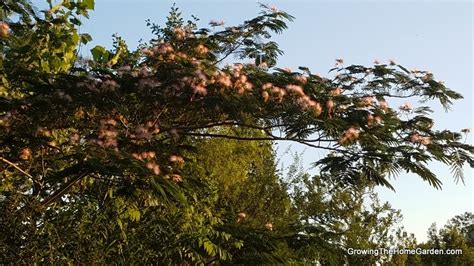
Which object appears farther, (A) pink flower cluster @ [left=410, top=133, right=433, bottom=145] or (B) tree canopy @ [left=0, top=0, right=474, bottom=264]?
(A) pink flower cluster @ [left=410, top=133, right=433, bottom=145]

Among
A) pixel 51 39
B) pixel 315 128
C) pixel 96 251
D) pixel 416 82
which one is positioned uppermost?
pixel 416 82

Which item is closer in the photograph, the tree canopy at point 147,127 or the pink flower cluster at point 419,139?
the tree canopy at point 147,127

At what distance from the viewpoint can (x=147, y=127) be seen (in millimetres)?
6152

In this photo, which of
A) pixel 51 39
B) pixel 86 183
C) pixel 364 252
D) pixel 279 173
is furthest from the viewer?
pixel 279 173

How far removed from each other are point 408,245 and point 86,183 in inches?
427

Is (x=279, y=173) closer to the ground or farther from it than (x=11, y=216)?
farther from it

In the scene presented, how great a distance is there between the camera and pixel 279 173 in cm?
1378

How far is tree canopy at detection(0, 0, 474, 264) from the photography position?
503 cm

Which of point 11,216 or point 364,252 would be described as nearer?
point 11,216

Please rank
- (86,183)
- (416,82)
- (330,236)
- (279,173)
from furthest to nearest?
(279,173), (330,236), (416,82), (86,183)

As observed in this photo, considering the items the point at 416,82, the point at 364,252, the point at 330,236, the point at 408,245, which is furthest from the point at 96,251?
the point at 408,245

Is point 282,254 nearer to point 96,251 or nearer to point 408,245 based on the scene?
point 96,251

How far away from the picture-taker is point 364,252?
41.5 feet

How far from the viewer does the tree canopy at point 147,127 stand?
5.03 metres
